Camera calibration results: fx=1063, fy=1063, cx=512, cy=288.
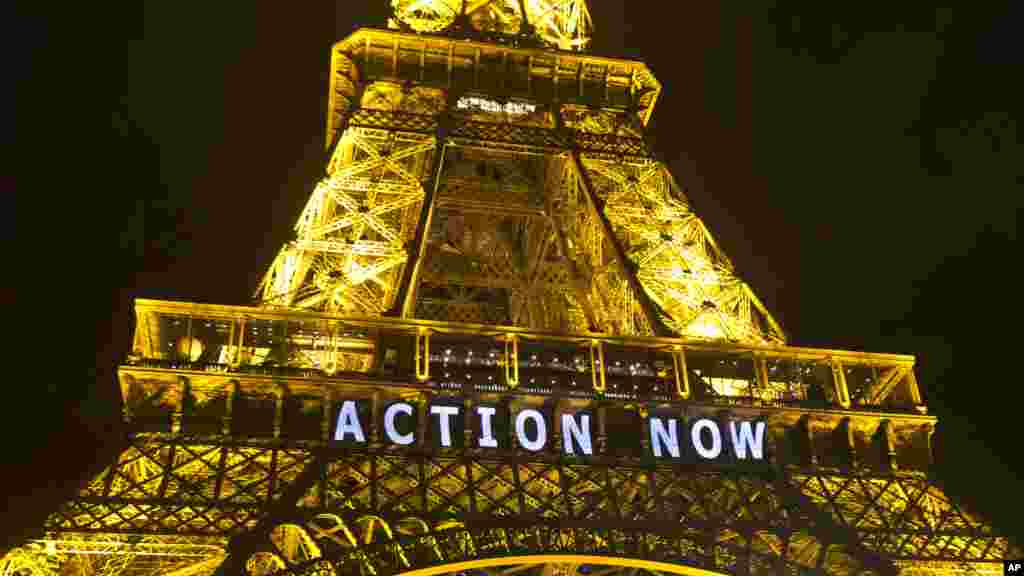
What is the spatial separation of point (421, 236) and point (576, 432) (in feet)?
19.6

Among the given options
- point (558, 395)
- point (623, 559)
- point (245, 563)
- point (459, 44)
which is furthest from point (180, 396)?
point (459, 44)

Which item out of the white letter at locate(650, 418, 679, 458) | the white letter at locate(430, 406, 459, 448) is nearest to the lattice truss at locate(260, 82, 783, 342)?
the white letter at locate(650, 418, 679, 458)

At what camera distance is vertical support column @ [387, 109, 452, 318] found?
18453 millimetres

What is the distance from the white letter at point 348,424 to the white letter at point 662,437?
4.39 metres

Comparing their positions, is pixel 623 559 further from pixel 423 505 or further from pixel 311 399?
pixel 311 399

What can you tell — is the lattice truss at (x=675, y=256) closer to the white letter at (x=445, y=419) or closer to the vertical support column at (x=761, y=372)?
the vertical support column at (x=761, y=372)

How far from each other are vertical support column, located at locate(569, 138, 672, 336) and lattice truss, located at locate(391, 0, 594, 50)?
3.67 m

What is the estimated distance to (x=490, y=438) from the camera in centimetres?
1572

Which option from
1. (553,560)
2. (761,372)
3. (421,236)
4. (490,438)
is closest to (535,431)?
(490,438)

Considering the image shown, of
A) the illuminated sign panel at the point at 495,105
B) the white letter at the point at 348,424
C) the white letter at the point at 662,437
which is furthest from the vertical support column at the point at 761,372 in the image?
the illuminated sign panel at the point at 495,105

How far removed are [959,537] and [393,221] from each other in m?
13.9

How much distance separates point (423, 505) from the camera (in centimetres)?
1442

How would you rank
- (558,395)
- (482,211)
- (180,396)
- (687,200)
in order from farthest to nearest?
1. (482,211)
2. (687,200)
3. (558,395)
4. (180,396)

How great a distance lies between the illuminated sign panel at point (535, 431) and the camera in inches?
612
